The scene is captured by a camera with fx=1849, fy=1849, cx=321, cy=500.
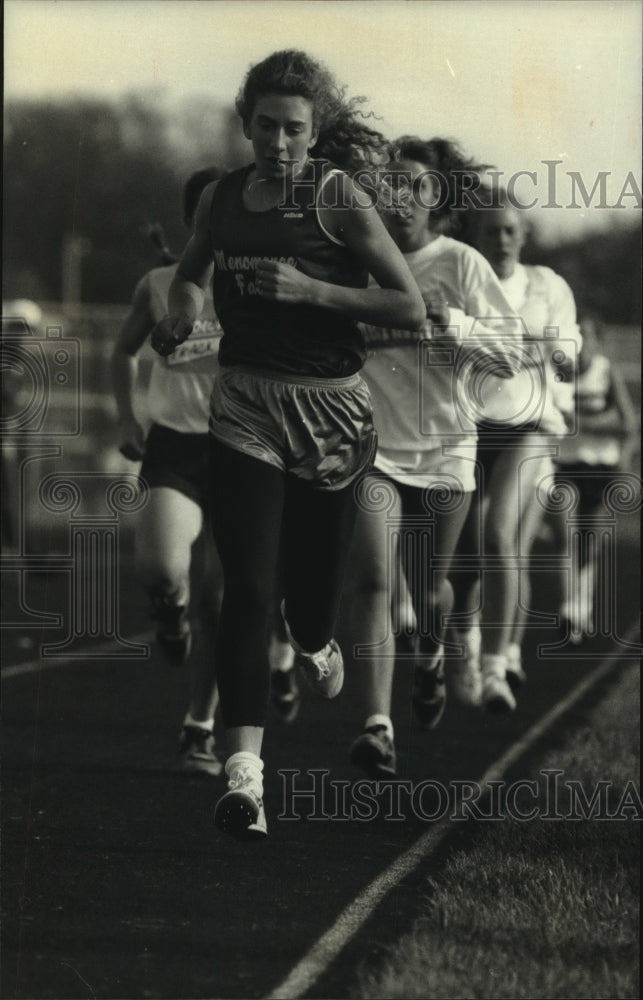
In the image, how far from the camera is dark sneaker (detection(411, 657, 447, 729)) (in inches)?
256

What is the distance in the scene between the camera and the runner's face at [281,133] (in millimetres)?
4797

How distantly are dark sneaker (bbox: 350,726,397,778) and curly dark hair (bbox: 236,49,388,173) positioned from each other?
1942mm

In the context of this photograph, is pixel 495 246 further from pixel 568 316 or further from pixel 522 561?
pixel 522 561

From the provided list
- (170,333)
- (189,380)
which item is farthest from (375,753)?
(170,333)

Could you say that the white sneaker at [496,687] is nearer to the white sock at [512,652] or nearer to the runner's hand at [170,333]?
the white sock at [512,652]

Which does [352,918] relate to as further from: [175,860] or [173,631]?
[173,631]

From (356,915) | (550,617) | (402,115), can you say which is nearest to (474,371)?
(402,115)

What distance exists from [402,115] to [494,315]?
3.35 feet

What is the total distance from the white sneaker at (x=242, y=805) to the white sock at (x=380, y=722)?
1446 millimetres

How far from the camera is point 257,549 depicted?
15.6 feet

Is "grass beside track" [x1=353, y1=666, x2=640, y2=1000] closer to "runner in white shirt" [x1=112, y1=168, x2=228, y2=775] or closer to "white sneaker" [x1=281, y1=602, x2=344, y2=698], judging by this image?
"white sneaker" [x1=281, y1=602, x2=344, y2=698]

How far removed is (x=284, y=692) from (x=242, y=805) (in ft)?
9.54

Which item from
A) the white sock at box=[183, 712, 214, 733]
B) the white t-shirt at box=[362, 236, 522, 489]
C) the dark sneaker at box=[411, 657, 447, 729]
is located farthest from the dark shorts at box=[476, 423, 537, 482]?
Result: the white sock at box=[183, 712, 214, 733]

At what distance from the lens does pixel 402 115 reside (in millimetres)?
5148
